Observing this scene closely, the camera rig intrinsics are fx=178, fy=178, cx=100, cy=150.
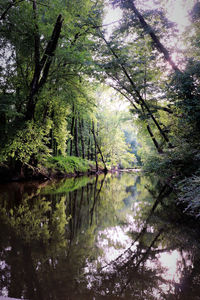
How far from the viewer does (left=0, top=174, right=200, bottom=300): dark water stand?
1788 mm

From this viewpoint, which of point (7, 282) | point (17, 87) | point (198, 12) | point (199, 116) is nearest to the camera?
point (7, 282)

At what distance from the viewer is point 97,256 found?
2.48m

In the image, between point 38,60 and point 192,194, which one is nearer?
point 192,194

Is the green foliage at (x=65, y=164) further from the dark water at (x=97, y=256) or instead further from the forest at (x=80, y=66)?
the dark water at (x=97, y=256)

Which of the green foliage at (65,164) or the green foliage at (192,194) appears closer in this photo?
the green foliage at (192,194)

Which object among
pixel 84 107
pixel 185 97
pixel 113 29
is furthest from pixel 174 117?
pixel 113 29

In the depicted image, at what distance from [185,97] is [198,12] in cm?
430

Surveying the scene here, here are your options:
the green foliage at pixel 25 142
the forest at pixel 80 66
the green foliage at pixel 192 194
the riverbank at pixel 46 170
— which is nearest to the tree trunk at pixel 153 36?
the forest at pixel 80 66

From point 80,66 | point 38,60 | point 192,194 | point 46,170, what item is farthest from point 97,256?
point 46,170

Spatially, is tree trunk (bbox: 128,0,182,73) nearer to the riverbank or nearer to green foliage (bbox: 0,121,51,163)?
green foliage (bbox: 0,121,51,163)

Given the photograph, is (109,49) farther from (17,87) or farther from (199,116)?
(199,116)

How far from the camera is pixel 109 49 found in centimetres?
979

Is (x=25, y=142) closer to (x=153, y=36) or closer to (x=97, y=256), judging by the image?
(x=97, y=256)

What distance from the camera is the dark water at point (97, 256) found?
1.79m
